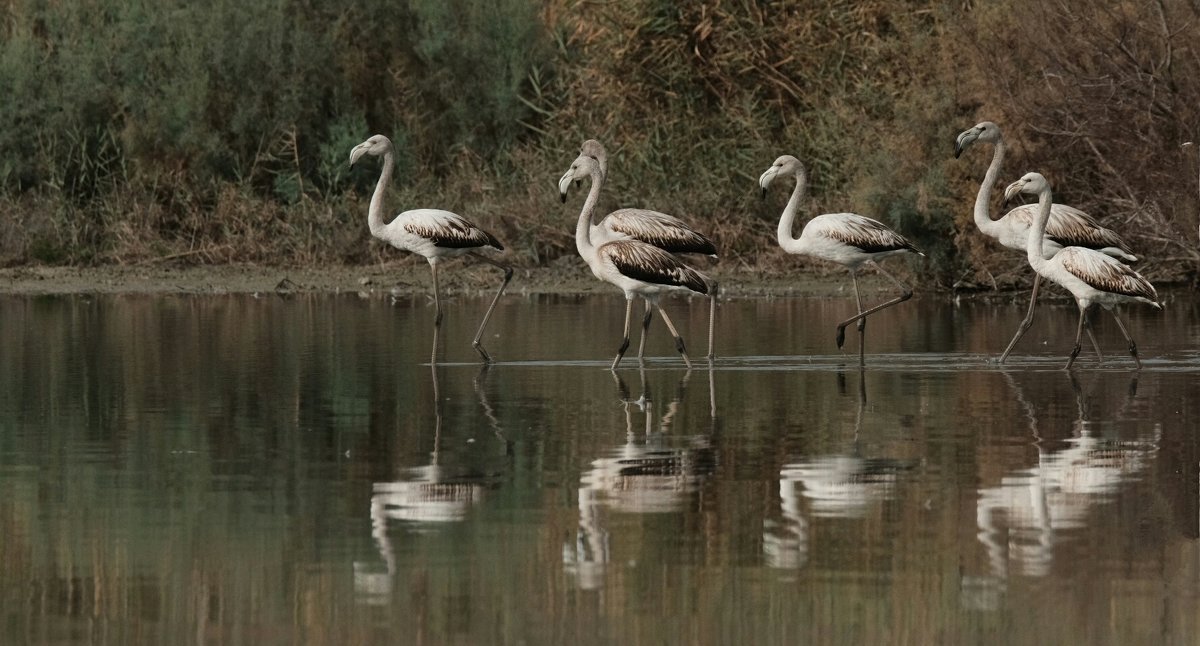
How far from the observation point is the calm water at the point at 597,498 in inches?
248

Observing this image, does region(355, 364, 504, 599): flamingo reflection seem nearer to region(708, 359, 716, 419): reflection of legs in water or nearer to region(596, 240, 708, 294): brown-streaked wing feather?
region(708, 359, 716, 419): reflection of legs in water

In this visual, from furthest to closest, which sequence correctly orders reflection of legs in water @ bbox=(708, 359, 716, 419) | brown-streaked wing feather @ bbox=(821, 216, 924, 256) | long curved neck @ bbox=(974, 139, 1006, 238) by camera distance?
long curved neck @ bbox=(974, 139, 1006, 238) < brown-streaked wing feather @ bbox=(821, 216, 924, 256) < reflection of legs in water @ bbox=(708, 359, 716, 419)

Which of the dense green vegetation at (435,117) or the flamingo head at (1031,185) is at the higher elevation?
the dense green vegetation at (435,117)

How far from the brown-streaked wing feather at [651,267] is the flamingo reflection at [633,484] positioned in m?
3.19

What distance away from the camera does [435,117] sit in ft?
87.7

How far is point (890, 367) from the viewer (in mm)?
14219

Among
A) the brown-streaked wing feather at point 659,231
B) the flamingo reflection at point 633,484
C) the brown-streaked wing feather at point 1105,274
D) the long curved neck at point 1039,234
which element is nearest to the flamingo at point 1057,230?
the long curved neck at point 1039,234

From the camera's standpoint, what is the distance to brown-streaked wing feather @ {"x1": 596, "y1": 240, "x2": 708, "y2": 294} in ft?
47.2

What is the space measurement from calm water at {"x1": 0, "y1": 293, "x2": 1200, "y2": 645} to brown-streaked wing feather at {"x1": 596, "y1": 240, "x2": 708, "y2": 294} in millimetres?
644

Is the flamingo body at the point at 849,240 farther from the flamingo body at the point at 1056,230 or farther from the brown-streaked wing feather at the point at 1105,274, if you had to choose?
the brown-streaked wing feather at the point at 1105,274

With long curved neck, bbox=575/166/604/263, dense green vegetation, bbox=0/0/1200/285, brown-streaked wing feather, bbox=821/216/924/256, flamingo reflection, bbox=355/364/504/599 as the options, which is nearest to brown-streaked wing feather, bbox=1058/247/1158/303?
brown-streaked wing feather, bbox=821/216/924/256

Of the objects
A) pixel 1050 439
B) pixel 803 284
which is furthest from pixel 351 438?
pixel 803 284

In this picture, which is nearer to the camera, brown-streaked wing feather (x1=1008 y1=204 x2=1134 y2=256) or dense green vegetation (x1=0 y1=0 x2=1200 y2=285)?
brown-streaked wing feather (x1=1008 y1=204 x2=1134 y2=256)

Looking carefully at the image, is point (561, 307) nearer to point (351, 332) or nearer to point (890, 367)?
point (351, 332)
